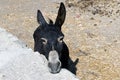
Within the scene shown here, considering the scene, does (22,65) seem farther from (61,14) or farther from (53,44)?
(61,14)

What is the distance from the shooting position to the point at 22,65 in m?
5.64

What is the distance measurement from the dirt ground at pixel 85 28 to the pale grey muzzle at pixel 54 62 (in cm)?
234

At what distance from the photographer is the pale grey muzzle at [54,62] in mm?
4855

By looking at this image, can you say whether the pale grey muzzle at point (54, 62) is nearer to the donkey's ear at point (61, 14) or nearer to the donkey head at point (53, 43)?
the donkey head at point (53, 43)

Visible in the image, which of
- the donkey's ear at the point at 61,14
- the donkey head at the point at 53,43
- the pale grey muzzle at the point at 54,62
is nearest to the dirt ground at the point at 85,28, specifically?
Answer: the donkey's ear at the point at 61,14

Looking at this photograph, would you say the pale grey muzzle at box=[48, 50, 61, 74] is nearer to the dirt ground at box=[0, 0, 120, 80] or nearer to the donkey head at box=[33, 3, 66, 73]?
the donkey head at box=[33, 3, 66, 73]

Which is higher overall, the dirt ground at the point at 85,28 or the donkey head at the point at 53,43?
the donkey head at the point at 53,43

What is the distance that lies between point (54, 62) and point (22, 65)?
922mm

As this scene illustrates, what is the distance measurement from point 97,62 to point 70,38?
133 centimetres

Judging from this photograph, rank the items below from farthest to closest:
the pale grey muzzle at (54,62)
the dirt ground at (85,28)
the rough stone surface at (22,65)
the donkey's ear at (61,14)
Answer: the dirt ground at (85,28) < the donkey's ear at (61,14) < the rough stone surface at (22,65) < the pale grey muzzle at (54,62)

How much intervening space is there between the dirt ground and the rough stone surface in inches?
70.4

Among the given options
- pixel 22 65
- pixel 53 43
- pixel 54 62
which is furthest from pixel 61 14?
pixel 54 62

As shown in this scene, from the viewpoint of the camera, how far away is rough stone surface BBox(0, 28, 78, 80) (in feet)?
17.4

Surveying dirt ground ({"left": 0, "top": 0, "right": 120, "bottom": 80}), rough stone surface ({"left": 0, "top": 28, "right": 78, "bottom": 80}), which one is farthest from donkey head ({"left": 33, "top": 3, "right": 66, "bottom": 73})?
dirt ground ({"left": 0, "top": 0, "right": 120, "bottom": 80})
